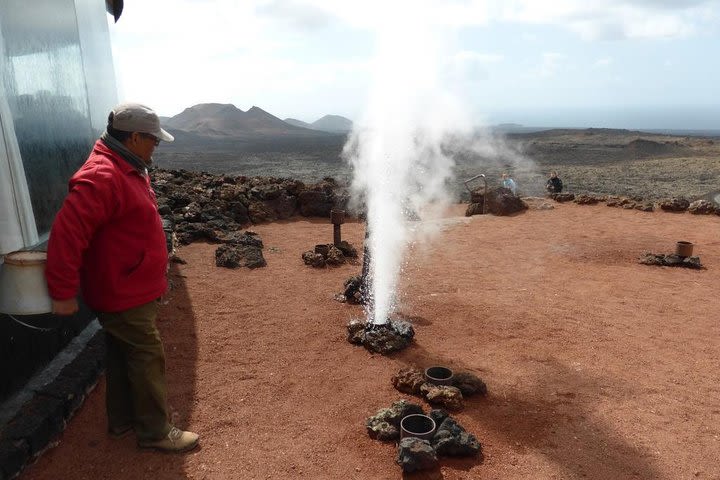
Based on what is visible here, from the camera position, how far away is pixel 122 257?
2.88 meters

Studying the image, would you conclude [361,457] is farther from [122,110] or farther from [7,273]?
→ [122,110]

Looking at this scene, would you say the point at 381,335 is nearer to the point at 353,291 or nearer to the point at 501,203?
the point at 353,291

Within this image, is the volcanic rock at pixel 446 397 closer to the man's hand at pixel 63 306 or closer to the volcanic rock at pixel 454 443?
the volcanic rock at pixel 454 443

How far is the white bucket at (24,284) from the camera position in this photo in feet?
9.04

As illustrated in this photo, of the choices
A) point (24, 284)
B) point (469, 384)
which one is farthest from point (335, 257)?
point (24, 284)

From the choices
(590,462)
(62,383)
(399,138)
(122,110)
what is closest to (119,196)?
(122,110)

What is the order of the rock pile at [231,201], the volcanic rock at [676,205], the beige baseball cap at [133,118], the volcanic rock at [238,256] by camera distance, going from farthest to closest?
the volcanic rock at [676,205]
the rock pile at [231,201]
the volcanic rock at [238,256]
the beige baseball cap at [133,118]

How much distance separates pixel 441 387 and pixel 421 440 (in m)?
0.85

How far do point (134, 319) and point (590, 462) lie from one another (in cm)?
305

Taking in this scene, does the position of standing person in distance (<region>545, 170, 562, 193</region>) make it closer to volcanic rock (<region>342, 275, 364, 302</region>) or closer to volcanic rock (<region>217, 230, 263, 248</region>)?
volcanic rock (<region>217, 230, 263, 248</region>)

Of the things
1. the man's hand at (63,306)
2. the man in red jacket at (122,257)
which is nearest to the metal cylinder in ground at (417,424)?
the man in red jacket at (122,257)

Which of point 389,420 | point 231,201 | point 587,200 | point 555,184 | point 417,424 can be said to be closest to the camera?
point 417,424

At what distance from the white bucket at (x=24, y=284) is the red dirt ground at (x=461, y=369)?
1.14 m

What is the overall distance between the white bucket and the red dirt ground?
1135mm
